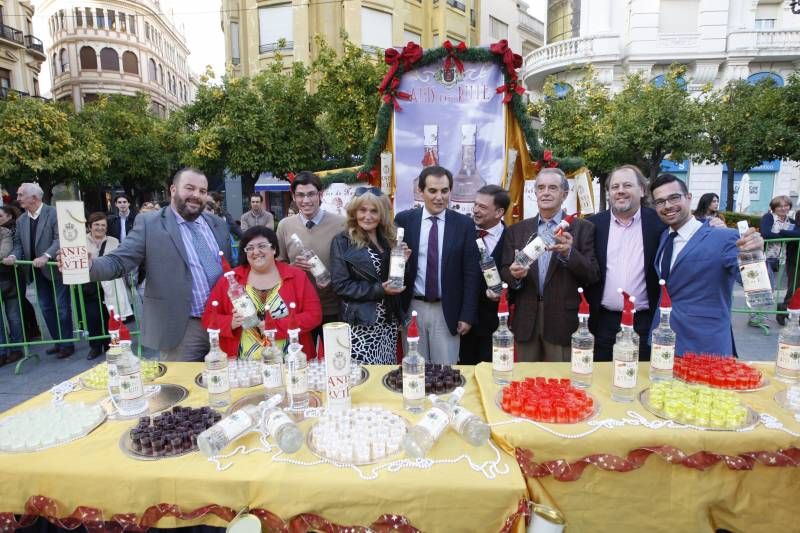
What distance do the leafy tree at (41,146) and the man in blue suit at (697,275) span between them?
56.0 feet

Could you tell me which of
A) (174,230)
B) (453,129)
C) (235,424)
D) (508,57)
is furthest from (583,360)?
(508,57)

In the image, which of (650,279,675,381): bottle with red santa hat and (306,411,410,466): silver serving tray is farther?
(650,279,675,381): bottle with red santa hat

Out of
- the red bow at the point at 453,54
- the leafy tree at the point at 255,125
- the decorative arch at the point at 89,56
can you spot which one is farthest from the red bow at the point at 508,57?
the decorative arch at the point at 89,56

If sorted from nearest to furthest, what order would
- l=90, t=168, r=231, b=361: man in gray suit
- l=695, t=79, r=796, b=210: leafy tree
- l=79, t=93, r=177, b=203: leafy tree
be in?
l=90, t=168, r=231, b=361: man in gray suit < l=695, t=79, r=796, b=210: leafy tree < l=79, t=93, r=177, b=203: leafy tree

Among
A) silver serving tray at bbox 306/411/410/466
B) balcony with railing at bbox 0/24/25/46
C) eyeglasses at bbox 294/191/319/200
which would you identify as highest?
balcony with railing at bbox 0/24/25/46

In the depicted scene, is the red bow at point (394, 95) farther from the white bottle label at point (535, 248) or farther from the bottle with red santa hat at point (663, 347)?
the bottle with red santa hat at point (663, 347)

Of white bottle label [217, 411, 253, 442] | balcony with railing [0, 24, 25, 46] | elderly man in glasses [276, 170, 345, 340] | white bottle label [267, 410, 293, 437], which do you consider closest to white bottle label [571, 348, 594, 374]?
white bottle label [267, 410, 293, 437]

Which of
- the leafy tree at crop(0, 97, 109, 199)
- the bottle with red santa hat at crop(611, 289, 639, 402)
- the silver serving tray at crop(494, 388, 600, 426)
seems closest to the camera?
the silver serving tray at crop(494, 388, 600, 426)

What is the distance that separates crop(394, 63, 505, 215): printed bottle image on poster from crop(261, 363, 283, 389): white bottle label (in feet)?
9.93

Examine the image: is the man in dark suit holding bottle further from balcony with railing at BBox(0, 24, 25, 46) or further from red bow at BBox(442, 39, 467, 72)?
balcony with railing at BBox(0, 24, 25, 46)

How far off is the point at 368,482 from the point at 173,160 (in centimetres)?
2323

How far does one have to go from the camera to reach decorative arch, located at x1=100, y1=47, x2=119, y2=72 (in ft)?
119

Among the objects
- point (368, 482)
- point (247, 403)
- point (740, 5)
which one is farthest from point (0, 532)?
point (740, 5)

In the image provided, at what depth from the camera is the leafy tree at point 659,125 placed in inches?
493
